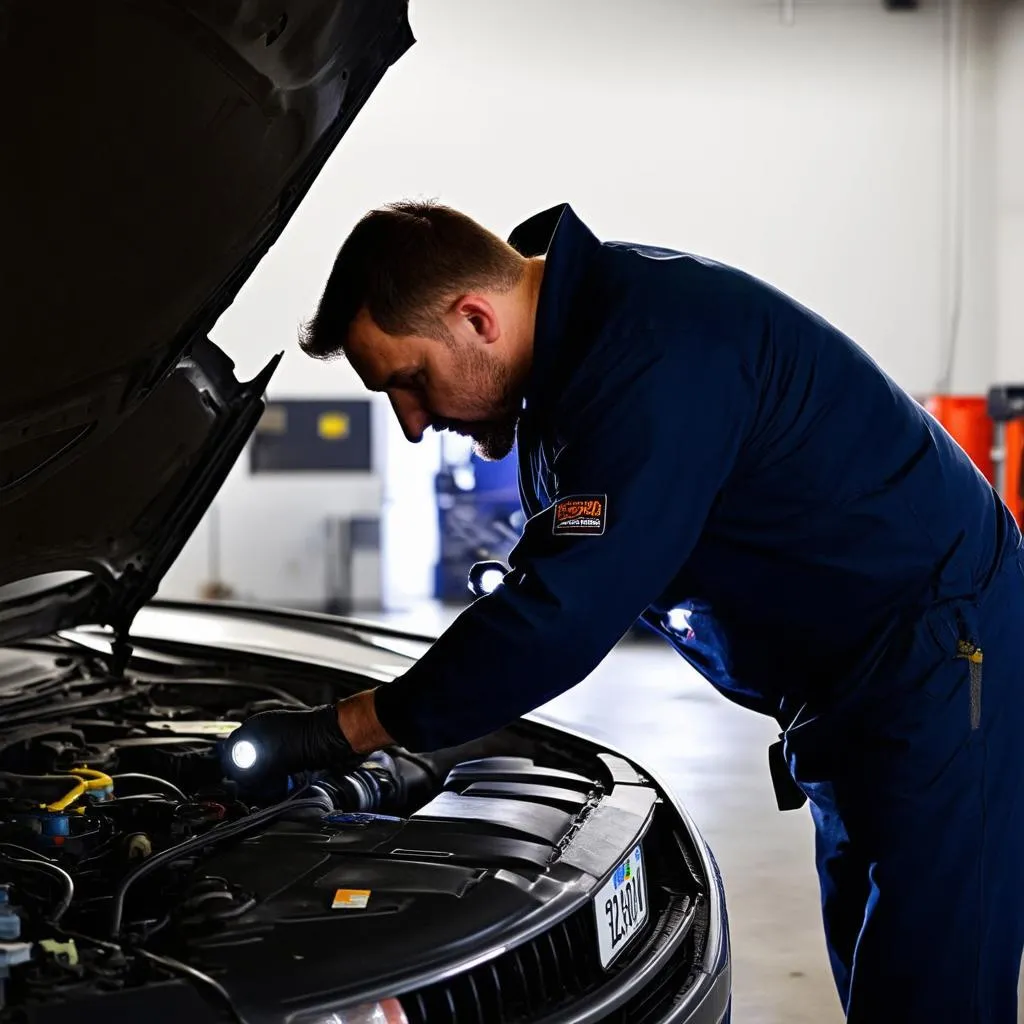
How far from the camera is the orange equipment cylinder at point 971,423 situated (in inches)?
313

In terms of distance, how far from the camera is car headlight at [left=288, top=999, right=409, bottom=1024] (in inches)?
45.1

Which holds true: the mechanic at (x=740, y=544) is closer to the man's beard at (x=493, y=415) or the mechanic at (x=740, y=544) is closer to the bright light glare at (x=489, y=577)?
the man's beard at (x=493, y=415)

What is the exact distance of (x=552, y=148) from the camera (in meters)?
8.61

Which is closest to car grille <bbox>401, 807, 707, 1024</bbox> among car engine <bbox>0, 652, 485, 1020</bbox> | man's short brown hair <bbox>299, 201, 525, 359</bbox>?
car engine <bbox>0, 652, 485, 1020</bbox>

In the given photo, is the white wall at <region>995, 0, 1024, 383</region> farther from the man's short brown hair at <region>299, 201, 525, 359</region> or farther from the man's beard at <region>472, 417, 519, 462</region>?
the man's short brown hair at <region>299, 201, 525, 359</region>

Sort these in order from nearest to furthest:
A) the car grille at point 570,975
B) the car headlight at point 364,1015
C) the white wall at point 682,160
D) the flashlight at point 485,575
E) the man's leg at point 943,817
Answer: the car headlight at point 364,1015
the car grille at point 570,975
the man's leg at point 943,817
the flashlight at point 485,575
the white wall at point 682,160

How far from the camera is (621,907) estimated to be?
1.50 metres

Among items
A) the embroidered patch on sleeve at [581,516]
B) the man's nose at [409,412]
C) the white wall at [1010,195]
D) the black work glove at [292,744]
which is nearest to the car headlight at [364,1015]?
the black work glove at [292,744]

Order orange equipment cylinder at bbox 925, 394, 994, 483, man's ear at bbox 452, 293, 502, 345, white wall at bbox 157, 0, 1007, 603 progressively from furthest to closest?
white wall at bbox 157, 0, 1007, 603, orange equipment cylinder at bbox 925, 394, 994, 483, man's ear at bbox 452, 293, 502, 345

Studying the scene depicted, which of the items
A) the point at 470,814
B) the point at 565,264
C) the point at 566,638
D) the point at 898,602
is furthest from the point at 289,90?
the point at 898,602

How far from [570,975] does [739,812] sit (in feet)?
8.95

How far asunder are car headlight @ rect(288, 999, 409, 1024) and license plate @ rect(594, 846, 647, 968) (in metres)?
0.29

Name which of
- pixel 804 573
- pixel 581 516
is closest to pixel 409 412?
pixel 581 516

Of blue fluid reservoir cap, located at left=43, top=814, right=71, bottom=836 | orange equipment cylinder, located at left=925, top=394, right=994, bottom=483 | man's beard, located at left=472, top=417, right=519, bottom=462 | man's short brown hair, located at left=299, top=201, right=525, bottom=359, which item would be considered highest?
man's short brown hair, located at left=299, top=201, right=525, bottom=359
